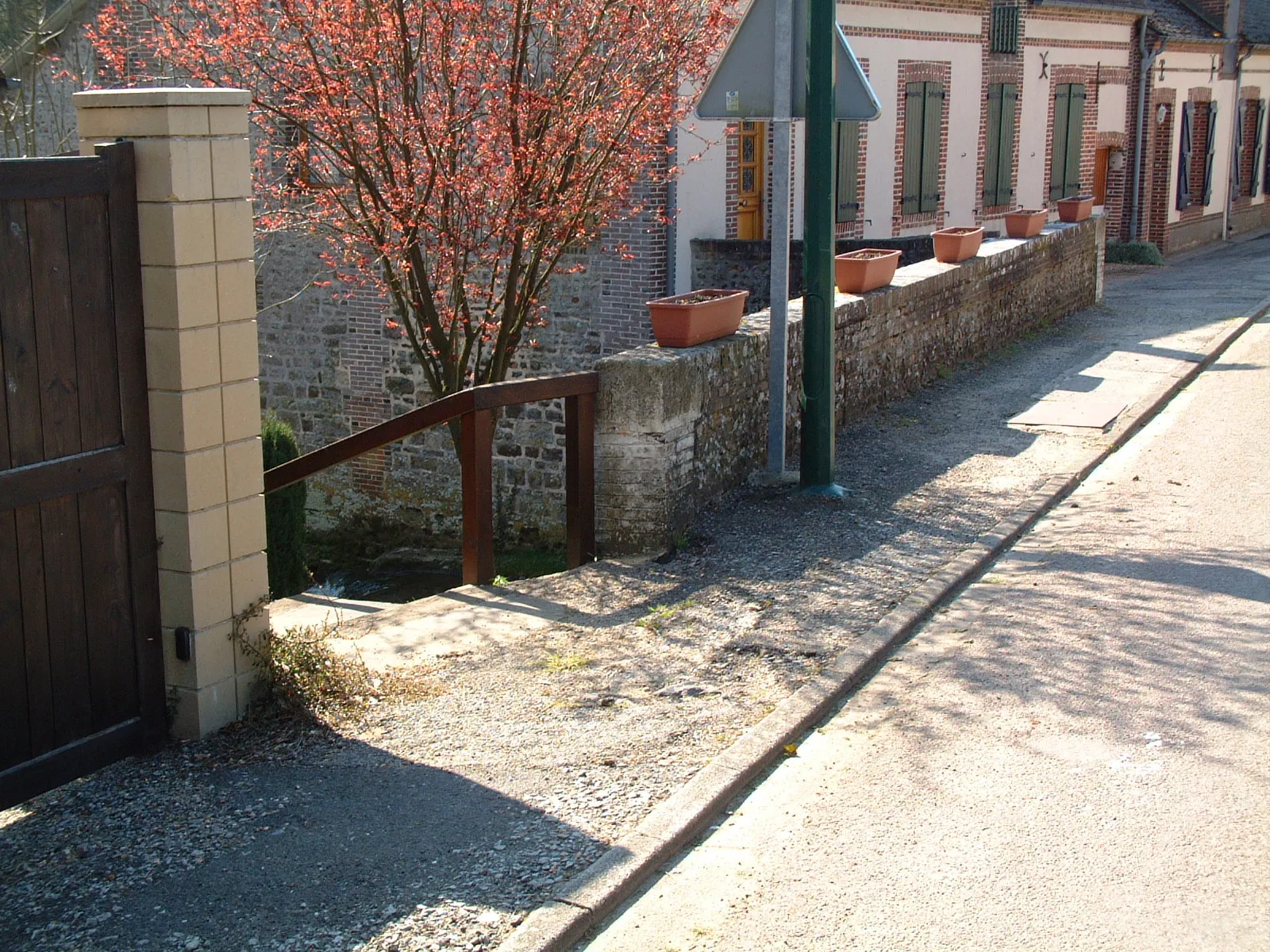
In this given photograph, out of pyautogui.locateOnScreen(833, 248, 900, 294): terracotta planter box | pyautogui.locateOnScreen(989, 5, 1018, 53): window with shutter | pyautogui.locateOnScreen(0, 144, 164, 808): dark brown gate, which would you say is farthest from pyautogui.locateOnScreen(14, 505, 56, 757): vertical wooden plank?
pyautogui.locateOnScreen(989, 5, 1018, 53): window with shutter

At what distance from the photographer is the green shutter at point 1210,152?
27656 millimetres

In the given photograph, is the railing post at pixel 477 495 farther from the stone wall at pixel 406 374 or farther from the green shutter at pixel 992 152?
the green shutter at pixel 992 152

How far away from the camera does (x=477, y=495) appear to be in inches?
265

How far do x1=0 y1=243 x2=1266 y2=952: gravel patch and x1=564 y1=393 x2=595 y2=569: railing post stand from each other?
24cm

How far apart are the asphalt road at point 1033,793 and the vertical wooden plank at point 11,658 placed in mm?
1901

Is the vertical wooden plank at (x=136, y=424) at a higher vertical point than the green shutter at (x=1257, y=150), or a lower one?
lower

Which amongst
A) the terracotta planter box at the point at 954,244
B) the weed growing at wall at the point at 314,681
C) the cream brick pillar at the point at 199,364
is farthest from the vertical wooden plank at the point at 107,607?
the terracotta planter box at the point at 954,244

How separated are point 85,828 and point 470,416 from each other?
286cm

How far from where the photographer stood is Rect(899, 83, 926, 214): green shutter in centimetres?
1844

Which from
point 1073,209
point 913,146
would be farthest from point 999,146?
point 1073,209

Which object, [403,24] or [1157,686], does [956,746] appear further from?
[403,24]

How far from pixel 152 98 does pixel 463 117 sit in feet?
15.4

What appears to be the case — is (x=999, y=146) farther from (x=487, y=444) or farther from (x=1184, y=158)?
(x=487, y=444)

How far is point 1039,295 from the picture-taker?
14398 mm
